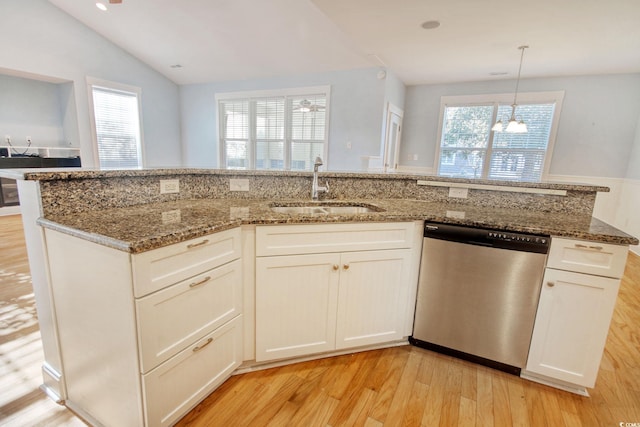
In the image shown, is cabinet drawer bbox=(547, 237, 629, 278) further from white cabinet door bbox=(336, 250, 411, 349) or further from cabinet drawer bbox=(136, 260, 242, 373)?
cabinet drawer bbox=(136, 260, 242, 373)

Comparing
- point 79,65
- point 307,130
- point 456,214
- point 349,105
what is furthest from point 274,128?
point 456,214

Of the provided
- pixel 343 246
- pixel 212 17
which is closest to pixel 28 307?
pixel 343 246

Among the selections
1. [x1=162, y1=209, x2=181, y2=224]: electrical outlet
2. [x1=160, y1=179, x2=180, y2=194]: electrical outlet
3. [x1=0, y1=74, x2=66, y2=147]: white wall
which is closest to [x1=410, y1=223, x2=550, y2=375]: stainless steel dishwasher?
[x1=162, y1=209, x2=181, y2=224]: electrical outlet

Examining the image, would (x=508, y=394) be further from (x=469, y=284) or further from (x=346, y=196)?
(x=346, y=196)

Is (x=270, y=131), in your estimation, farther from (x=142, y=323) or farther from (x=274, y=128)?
(x=142, y=323)

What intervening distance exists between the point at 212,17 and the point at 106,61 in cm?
255

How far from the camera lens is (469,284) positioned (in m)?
1.65

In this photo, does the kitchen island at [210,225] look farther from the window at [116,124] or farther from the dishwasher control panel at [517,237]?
the window at [116,124]

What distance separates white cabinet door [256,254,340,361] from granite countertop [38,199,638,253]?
24 cm

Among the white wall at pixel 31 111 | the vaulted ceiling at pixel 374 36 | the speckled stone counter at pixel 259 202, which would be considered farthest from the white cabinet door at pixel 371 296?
the white wall at pixel 31 111

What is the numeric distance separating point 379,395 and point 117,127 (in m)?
6.46

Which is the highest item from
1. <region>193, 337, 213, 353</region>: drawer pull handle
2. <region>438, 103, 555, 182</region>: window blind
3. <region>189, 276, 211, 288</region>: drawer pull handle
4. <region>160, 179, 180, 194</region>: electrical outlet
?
<region>438, 103, 555, 182</region>: window blind

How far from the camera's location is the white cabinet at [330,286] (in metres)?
1.53

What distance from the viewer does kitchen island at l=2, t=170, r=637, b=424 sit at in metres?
1.09
